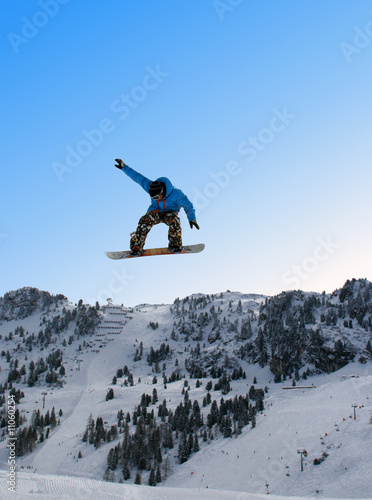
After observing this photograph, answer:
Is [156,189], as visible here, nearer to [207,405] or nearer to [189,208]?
[189,208]

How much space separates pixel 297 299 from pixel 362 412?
97.2 meters

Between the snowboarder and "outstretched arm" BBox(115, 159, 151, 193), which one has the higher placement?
"outstretched arm" BBox(115, 159, 151, 193)

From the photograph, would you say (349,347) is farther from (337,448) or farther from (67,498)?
(67,498)

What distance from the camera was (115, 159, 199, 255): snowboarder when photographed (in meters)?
15.8

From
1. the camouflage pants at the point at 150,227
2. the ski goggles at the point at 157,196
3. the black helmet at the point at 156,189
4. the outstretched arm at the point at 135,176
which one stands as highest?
the outstretched arm at the point at 135,176

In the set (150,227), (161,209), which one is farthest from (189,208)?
(150,227)

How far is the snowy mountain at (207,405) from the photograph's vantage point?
66938mm

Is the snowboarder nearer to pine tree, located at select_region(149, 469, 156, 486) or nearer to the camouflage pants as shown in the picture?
the camouflage pants

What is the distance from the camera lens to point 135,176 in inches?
637

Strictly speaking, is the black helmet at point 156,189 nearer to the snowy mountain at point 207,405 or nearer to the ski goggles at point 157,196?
the ski goggles at point 157,196

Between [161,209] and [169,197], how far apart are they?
0.84 m

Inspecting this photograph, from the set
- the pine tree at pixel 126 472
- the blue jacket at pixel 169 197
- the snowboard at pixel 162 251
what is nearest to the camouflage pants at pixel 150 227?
the blue jacket at pixel 169 197

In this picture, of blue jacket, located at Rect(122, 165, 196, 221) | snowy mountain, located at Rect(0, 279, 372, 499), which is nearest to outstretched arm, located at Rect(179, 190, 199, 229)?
blue jacket, located at Rect(122, 165, 196, 221)

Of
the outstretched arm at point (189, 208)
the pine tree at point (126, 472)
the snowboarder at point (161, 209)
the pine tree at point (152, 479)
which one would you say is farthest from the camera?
the pine tree at point (126, 472)
